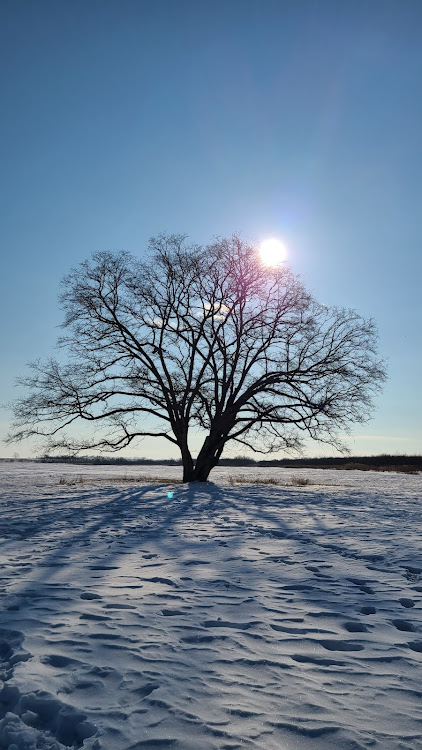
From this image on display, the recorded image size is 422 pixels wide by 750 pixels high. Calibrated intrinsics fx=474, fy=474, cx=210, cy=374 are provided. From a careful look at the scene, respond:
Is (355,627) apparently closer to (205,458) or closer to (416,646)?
(416,646)

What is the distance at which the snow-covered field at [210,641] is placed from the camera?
104 inches

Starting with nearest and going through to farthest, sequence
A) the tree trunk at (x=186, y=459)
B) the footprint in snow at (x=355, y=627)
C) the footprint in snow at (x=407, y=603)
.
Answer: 1. the footprint in snow at (x=355, y=627)
2. the footprint in snow at (x=407, y=603)
3. the tree trunk at (x=186, y=459)

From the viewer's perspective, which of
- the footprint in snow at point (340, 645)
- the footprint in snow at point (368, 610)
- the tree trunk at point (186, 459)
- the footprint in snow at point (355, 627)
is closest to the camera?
the footprint in snow at point (340, 645)

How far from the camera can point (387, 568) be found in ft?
20.0

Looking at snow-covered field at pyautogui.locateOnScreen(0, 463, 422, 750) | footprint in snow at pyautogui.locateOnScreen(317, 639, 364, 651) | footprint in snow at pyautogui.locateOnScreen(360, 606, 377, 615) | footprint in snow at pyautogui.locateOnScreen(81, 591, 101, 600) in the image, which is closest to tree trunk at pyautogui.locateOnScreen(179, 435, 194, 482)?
snow-covered field at pyautogui.locateOnScreen(0, 463, 422, 750)

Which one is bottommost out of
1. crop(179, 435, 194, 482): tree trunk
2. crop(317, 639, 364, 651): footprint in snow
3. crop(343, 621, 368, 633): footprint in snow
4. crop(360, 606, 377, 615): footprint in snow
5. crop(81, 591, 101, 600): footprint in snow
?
crop(317, 639, 364, 651): footprint in snow

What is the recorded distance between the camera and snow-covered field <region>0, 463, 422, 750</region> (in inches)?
104

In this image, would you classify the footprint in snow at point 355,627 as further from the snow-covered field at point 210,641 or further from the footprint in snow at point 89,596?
the footprint in snow at point 89,596

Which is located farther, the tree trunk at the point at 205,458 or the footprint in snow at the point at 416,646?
the tree trunk at the point at 205,458

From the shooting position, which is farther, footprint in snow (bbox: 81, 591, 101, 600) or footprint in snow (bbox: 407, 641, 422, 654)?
footprint in snow (bbox: 81, 591, 101, 600)

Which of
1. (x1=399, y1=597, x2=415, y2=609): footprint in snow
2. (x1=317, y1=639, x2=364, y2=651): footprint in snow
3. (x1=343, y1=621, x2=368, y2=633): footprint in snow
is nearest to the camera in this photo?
(x1=317, y1=639, x2=364, y2=651): footprint in snow

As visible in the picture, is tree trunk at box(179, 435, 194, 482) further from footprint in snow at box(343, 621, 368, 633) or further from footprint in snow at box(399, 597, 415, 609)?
footprint in snow at box(343, 621, 368, 633)

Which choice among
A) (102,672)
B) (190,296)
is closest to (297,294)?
(190,296)

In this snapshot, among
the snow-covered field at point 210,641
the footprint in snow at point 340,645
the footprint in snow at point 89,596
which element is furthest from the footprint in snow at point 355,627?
the footprint in snow at point 89,596
